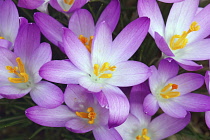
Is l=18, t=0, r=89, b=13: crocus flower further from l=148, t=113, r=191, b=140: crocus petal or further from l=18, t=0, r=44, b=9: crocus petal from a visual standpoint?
l=148, t=113, r=191, b=140: crocus petal

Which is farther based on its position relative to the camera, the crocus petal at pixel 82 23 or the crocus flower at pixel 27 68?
the crocus petal at pixel 82 23

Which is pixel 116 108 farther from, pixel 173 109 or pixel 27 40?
pixel 27 40

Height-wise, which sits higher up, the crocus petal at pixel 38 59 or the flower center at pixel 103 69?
the crocus petal at pixel 38 59

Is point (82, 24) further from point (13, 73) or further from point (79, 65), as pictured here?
point (13, 73)

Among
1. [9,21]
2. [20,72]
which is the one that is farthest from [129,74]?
[9,21]

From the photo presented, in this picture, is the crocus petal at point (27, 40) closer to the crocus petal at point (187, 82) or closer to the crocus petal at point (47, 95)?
the crocus petal at point (47, 95)

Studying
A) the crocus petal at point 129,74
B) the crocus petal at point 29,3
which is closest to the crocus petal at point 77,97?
the crocus petal at point 129,74

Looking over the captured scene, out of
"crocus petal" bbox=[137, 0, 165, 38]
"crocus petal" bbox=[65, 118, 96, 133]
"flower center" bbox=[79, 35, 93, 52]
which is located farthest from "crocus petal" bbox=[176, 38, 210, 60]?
"crocus petal" bbox=[65, 118, 96, 133]
